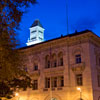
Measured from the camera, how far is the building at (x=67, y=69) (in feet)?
110

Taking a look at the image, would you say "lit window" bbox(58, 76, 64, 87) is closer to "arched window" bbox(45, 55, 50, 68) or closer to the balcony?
the balcony

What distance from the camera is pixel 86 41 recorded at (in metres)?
34.7

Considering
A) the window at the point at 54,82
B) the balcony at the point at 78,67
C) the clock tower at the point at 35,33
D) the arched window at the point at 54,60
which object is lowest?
→ the window at the point at 54,82

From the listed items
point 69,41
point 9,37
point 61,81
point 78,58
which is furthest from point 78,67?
point 9,37

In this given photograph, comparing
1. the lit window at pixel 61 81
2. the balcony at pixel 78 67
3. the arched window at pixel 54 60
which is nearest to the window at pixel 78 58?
the balcony at pixel 78 67

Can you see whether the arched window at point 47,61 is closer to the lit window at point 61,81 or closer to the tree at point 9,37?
the lit window at point 61,81

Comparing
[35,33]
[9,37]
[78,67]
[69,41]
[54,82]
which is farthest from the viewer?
[35,33]

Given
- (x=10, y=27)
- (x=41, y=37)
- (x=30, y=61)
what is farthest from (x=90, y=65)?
(x=41, y=37)

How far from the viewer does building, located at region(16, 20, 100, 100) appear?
3347cm

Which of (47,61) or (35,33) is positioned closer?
(47,61)

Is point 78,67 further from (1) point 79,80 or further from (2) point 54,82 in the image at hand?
(2) point 54,82

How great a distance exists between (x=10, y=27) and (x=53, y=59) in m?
23.9

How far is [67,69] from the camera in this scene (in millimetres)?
35438

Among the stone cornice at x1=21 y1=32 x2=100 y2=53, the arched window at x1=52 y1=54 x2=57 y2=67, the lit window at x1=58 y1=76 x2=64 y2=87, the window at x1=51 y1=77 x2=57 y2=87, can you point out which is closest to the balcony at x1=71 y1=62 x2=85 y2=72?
the lit window at x1=58 y1=76 x2=64 y2=87
